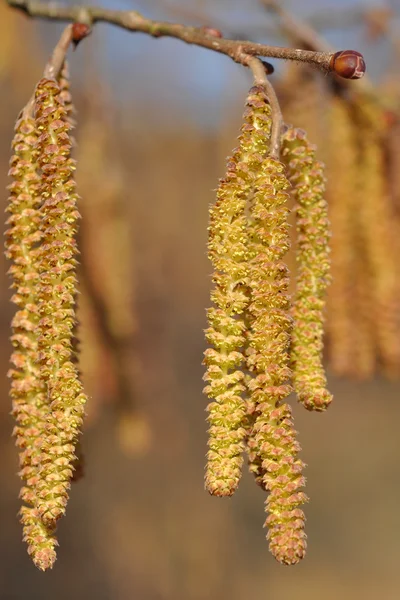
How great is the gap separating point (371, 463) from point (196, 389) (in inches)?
94.5

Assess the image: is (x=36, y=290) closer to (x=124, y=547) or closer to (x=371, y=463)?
(x=124, y=547)

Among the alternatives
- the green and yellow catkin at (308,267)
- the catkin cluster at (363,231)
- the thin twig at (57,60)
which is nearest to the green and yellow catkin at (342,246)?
the catkin cluster at (363,231)

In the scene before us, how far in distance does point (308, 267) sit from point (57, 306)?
1.09ft

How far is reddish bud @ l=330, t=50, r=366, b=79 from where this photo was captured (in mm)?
737

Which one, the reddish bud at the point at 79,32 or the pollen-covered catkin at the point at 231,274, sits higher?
the reddish bud at the point at 79,32

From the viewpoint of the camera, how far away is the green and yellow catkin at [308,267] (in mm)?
854

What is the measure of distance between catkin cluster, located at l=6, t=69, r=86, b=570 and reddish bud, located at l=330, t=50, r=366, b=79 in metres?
0.32

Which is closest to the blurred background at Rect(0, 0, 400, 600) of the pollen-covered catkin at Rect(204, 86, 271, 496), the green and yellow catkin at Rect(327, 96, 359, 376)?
the green and yellow catkin at Rect(327, 96, 359, 376)

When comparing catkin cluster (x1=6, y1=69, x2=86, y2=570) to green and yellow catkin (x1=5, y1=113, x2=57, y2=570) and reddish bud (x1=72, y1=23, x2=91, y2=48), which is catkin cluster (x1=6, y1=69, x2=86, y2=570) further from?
reddish bud (x1=72, y1=23, x2=91, y2=48)

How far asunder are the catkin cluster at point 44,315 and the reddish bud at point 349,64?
1.04 ft

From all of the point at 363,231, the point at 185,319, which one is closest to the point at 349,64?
the point at 363,231

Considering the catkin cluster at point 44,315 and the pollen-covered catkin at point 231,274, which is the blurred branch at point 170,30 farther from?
the catkin cluster at point 44,315

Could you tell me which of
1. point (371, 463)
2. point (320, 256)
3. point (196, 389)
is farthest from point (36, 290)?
point (371, 463)

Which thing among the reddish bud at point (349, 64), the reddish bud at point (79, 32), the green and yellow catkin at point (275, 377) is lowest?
the green and yellow catkin at point (275, 377)
